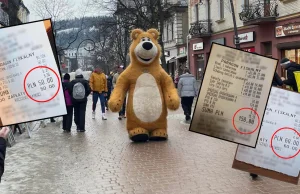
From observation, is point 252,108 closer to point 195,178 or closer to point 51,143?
point 195,178

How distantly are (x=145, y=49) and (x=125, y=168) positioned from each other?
3.10 meters

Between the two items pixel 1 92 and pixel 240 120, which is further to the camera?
pixel 240 120

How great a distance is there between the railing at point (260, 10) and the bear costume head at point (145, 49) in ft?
42.5

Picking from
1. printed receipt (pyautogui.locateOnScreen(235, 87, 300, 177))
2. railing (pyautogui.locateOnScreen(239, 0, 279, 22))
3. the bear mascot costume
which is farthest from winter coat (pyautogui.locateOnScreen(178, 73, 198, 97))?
railing (pyautogui.locateOnScreen(239, 0, 279, 22))

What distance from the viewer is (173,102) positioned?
356 inches

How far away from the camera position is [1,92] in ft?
13.6

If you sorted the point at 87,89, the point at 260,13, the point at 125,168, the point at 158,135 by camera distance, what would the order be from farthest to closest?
the point at 260,13 → the point at 87,89 → the point at 158,135 → the point at 125,168

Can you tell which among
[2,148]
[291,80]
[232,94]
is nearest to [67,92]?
[291,80]

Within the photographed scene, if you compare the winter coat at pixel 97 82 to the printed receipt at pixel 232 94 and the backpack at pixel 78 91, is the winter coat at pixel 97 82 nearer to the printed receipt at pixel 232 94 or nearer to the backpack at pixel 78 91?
the backpack at pixel 78 91

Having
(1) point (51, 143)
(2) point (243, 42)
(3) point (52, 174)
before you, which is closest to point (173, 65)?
(2) point (243, 42)

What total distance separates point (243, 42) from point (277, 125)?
19.2 m

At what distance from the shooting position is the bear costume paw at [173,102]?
29.6 ft

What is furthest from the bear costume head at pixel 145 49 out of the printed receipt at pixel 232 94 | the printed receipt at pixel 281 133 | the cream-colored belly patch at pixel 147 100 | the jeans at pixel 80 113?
the printed receipt at pixel 232 94

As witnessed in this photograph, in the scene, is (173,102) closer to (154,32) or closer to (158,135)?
(158,135)
